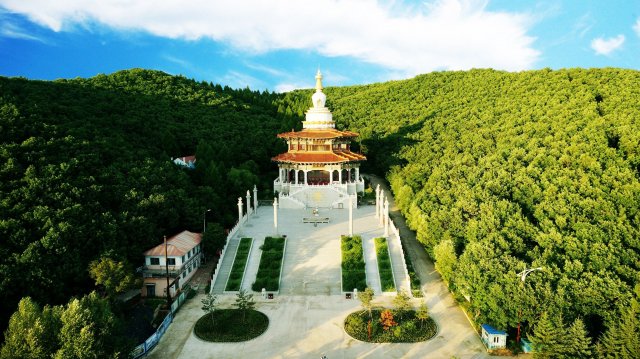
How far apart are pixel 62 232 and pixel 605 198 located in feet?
111

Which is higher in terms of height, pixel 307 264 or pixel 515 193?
pixel 515 193

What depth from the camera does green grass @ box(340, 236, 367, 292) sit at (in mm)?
28491

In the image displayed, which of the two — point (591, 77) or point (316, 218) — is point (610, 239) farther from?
point (591, 77)

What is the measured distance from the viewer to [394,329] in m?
23.4

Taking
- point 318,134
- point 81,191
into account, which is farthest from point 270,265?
point 318,134

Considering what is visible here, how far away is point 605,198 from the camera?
92.9 feet

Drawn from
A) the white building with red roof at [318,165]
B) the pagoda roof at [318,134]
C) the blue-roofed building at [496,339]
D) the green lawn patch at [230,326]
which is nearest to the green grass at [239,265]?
the green lawn patch at [230,326]

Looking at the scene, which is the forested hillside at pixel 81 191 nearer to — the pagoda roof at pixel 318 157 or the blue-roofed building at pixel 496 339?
the pagoda roof at pixel 318 157

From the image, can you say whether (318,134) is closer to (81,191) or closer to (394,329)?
(81,191)

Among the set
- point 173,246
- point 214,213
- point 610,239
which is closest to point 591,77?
point 610,239

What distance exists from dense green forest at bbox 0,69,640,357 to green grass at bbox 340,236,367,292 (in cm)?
491

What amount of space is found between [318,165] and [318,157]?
3.04ft

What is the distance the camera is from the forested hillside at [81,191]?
23328 millimetres

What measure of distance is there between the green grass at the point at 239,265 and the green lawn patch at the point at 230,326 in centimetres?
297
